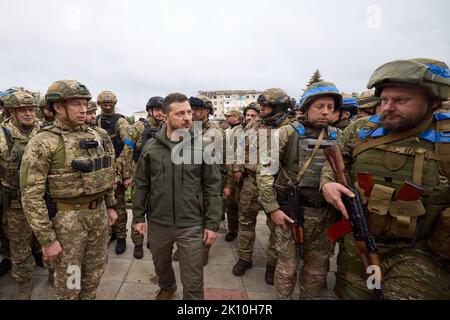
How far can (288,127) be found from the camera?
9.04 ft

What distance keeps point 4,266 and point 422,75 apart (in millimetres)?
5756

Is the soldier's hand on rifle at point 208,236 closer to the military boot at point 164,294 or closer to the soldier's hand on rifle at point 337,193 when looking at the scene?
the military boot at point 164,294

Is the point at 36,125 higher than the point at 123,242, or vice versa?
the point at 36,125

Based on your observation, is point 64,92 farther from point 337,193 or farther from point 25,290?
point 337,193

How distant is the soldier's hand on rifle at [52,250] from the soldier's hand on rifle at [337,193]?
264 cm

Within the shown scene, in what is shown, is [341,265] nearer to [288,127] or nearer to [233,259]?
[288,127]

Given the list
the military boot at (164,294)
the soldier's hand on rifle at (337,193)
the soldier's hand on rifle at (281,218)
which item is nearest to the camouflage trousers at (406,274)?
the soldier's hand on rifle at (337,193)

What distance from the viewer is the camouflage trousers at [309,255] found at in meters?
2.55

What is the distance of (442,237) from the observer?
1.68m
